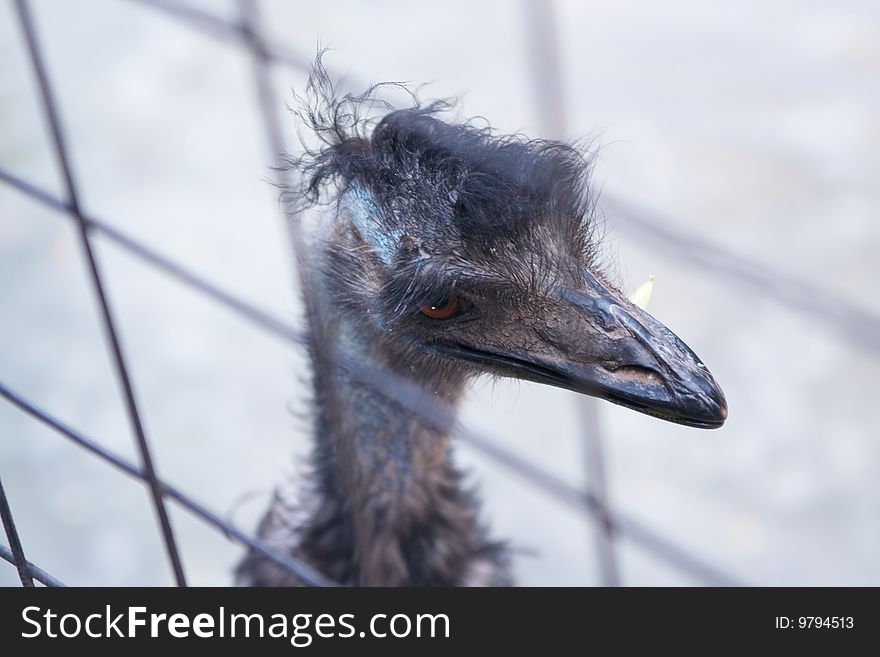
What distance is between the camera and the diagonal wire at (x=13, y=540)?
148 centimetres

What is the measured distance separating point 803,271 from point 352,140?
2.52 meters

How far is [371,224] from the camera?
1660 millimetres

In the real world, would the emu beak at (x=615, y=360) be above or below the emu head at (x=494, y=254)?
below

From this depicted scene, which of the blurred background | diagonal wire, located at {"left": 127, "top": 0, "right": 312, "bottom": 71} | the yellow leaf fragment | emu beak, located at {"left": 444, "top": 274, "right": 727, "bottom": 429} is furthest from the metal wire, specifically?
the blurred background

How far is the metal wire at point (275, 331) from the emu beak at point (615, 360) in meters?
0.11

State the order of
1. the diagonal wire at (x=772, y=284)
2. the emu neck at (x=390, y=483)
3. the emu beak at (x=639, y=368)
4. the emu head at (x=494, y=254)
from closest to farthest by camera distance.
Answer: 1. the diagonal wire at (x=772, y=284)
2. the emu beak at (x=639, y=368)
3. the emu head at (x=494, y=254)
4. the emu neck at (x=390, y=483)

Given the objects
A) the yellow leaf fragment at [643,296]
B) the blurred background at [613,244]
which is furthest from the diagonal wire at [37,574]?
the blurred background at [613,244]

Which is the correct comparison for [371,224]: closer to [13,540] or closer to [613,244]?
[13,540]

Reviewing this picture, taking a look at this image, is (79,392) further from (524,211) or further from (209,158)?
(524,211)

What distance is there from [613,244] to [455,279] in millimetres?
1364

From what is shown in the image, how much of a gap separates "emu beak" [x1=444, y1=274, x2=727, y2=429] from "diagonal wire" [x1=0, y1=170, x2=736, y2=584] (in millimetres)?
115

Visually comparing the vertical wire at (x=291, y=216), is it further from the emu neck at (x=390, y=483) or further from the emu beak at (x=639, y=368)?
the emu beak at (x=639, y=368)

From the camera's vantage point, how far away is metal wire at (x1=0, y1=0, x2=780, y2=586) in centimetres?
132

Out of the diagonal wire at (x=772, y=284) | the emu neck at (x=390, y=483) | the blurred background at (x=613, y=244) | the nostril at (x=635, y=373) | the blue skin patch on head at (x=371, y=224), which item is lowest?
the diagonal wire at (x=772, y=284)
